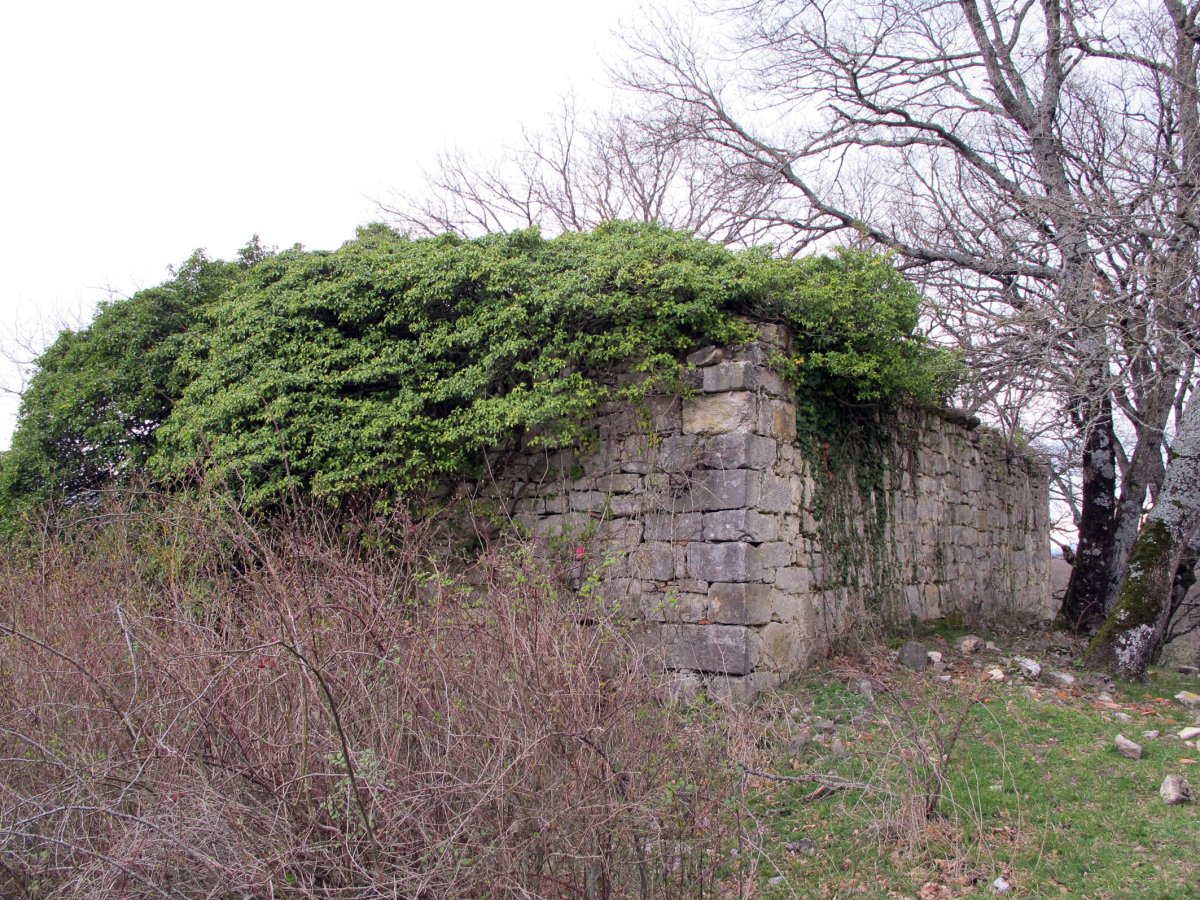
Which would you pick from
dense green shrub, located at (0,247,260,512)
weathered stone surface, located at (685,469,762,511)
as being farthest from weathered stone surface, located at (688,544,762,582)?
dense green shrub, located at (0,247,260,512)

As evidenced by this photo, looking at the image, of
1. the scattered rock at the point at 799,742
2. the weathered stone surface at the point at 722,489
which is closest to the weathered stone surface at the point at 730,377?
the weathered stone surface at the point at 722,489

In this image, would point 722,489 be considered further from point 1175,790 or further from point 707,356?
point 1175,790

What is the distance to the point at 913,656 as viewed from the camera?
752 cm

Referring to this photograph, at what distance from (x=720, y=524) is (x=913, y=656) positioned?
6.88 ft

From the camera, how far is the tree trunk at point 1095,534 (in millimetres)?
10070

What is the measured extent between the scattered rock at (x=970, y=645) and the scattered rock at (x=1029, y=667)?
0.52 meters

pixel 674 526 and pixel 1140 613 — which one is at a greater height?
pixel 674 526

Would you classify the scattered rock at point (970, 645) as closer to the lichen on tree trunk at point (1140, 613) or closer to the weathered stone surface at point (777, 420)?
the lichen on tree trunk at point (1140, 613)

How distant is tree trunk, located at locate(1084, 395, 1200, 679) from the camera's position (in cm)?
717

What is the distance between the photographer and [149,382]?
8.92m

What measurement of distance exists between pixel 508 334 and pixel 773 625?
9.40 ft

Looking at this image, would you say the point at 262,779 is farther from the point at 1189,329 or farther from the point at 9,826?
the point at 1189,329

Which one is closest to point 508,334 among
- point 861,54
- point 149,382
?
point 149,382

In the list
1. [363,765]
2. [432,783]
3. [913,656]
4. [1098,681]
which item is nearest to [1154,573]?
[1098,681]
